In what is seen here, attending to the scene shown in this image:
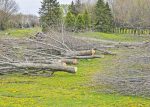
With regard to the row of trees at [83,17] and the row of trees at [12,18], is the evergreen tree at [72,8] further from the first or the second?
the row of trees at [12,18]

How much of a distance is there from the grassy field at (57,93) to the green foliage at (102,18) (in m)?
42.8

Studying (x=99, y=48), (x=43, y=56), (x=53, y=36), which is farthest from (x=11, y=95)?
(x=99, y=48)

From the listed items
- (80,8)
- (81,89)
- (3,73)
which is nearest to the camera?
(81,89)

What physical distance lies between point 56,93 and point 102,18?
46952mm

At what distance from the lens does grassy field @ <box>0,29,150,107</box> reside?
11.5 m

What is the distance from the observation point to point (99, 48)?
26938mm

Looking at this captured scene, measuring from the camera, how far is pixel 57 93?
13.0 meters

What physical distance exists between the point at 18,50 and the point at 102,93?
289 inches

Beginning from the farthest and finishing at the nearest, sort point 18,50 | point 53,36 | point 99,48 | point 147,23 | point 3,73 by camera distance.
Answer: point 147,23, point 99,48, point 53,36, point 18,50, point 3,73

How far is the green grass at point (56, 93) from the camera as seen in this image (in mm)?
11477

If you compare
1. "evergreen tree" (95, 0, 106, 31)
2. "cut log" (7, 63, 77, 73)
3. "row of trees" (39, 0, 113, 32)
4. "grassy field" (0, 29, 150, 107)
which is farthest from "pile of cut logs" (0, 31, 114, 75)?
"evergreen tree" (95, 0, 106, 31)

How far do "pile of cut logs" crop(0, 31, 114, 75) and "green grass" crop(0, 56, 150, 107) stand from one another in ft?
1.31

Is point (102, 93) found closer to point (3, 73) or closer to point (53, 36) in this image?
point (3, 73)

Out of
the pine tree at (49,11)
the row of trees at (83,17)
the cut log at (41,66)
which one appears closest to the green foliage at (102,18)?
the row of trees at (83,17)
